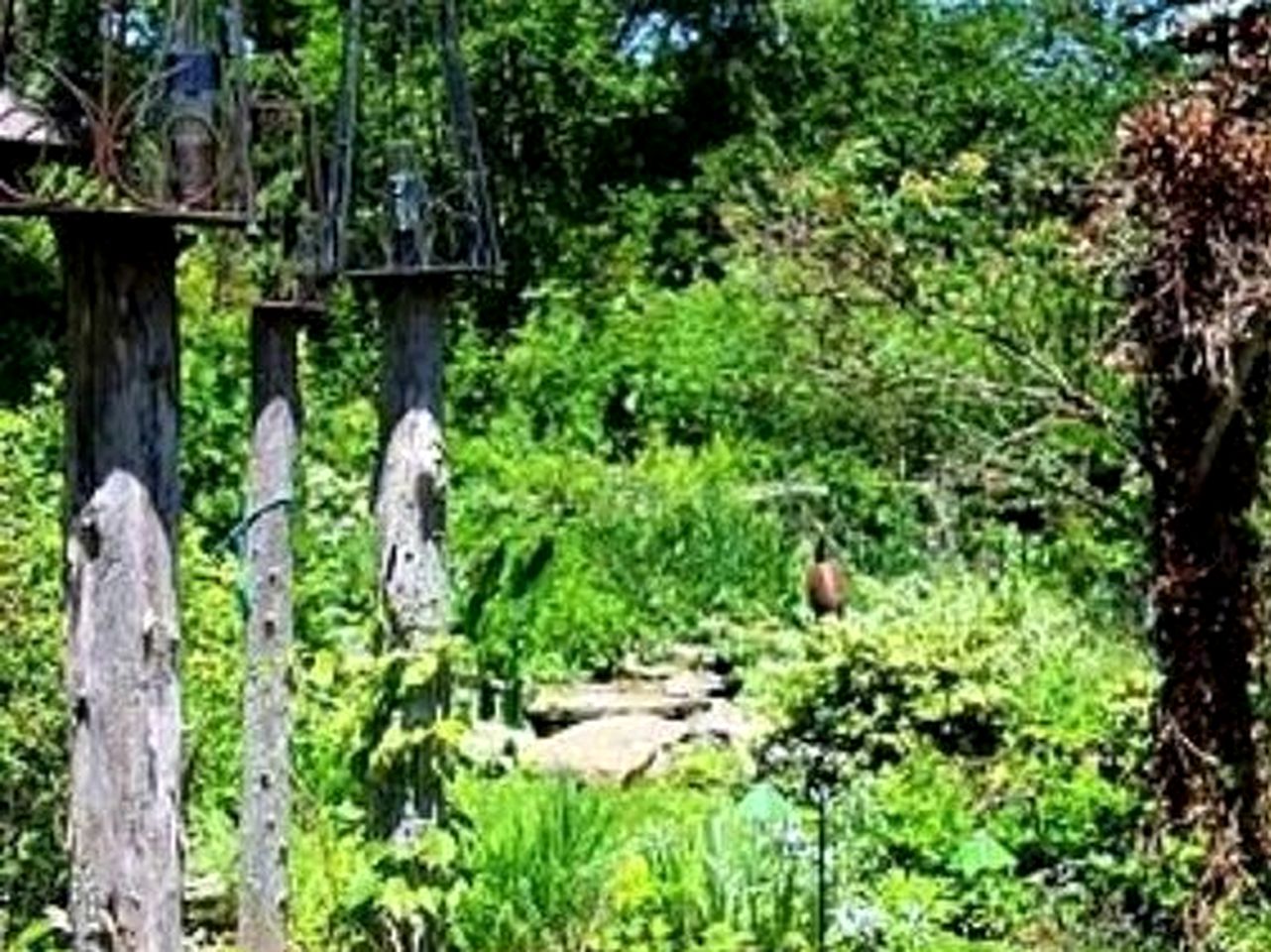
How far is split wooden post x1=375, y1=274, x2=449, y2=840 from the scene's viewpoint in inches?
233

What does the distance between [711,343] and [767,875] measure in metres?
7.31

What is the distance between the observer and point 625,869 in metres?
6.57

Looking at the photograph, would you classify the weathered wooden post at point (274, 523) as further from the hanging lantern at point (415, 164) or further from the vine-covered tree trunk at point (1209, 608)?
the vine-covered tree trunk at point (1209, 608)

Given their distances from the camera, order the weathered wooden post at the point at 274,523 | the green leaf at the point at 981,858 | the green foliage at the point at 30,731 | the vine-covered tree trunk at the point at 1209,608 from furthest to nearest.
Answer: the green leaf at the point at 981,858 < the green foliage at the point at 30,731 < the weathered wooden post at the point at 274,523 < the vine-covered tree trunk at the point at 1209,608

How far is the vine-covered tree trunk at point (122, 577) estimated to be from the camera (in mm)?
3633

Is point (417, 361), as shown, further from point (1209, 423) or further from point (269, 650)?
point (1209, 423)

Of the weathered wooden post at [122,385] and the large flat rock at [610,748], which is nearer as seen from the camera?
the weathered wooden post at [122,385]

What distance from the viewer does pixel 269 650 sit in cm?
700

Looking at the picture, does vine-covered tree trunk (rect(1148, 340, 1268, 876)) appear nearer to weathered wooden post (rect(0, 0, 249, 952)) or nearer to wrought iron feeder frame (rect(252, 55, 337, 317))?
wrought iron feeder frame (rect(252, 55, 337, 317))

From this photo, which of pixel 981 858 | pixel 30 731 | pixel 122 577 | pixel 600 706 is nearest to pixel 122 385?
pixel 122 577

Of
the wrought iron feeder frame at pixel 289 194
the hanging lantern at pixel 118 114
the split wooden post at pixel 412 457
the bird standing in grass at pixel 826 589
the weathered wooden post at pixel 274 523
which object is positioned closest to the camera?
the hanging lantern at pixel 118 114

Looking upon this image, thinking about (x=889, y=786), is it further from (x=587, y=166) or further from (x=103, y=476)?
(x=587, y=166)

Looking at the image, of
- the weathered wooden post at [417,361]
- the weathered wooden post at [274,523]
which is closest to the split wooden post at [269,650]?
the weathered wooden post at [274,523]

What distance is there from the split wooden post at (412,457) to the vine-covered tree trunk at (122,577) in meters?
2.07
